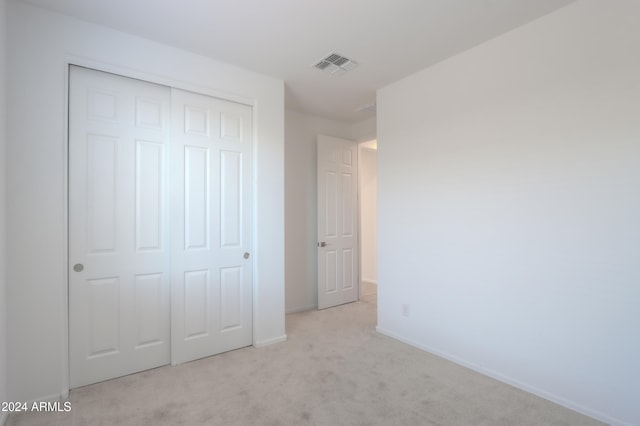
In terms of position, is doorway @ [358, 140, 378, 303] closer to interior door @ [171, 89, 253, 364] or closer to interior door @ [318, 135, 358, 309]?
interior door @ [318, 135, 358, 309]

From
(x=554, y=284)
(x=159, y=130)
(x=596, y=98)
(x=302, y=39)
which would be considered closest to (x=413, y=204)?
(x=554, y=284)

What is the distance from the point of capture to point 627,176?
5.97 ft

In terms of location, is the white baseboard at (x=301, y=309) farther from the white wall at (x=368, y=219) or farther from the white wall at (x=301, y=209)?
the white wall at (x=368, y=219)

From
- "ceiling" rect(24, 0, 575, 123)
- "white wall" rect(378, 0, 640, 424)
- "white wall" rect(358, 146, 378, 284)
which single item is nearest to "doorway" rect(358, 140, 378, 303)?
"white wall" rect(358, 146, 378, 284)

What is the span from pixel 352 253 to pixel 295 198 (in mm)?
1240

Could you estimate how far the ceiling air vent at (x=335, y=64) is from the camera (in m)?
2.73

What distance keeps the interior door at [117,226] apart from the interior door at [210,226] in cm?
11

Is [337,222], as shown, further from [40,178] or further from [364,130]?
[40,178]

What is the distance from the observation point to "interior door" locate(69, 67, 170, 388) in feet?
7.34

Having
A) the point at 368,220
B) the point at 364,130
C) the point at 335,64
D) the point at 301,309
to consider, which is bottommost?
the point at 301,309

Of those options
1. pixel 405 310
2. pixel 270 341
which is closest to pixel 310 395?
pixel 270 341

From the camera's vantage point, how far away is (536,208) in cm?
219

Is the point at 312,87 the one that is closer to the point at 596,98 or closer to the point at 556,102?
the point at 556,102

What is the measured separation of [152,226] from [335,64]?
86.8 inches
